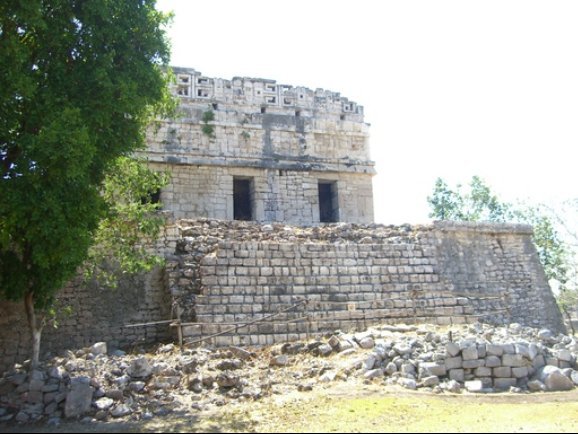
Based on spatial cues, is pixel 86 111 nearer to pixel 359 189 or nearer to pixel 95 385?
pixel 95 385

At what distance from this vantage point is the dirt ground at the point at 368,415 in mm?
6898

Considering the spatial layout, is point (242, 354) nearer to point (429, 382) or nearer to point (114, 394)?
point (114, 394)

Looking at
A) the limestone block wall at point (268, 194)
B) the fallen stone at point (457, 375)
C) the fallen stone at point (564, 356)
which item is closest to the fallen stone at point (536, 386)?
the fallen stone at point (564, 356)

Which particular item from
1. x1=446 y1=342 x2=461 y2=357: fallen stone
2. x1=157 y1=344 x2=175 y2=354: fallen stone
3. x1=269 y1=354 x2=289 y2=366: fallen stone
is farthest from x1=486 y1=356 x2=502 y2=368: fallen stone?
x1=157 y1=344 x2=175 y2=354: fallen stone

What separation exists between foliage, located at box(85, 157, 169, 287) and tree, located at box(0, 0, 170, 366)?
120 centimetres

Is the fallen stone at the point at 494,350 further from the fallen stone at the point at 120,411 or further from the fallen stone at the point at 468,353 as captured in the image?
the fallen stone at the point at 120,411

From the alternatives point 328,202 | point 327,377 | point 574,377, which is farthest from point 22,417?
point 328,202

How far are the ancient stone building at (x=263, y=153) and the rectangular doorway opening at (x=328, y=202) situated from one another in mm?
31

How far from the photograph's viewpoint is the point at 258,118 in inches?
688

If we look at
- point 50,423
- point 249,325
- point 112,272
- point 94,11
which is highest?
point 94,11

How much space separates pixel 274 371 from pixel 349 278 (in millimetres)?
3758

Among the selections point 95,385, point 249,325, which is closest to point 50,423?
point 95,385

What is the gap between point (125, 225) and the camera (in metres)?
10.6

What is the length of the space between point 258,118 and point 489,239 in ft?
23.8
